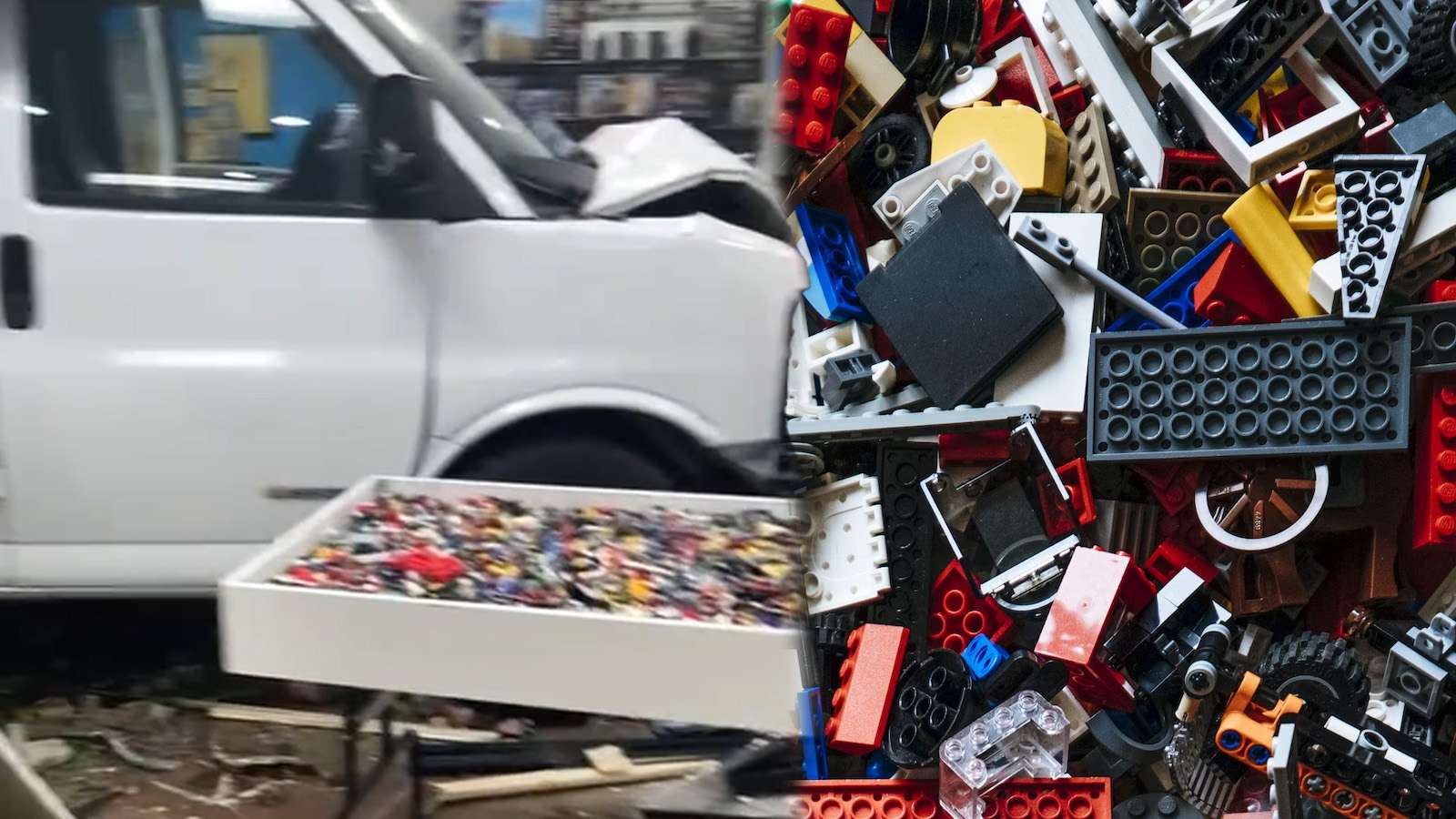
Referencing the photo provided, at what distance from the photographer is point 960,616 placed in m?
1.33

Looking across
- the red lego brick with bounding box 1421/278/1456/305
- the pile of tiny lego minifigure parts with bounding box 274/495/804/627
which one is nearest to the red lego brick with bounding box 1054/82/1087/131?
→ the red lego brick with bounding box 1421/278/1456/305

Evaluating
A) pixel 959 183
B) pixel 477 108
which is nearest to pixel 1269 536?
pixel 959 183

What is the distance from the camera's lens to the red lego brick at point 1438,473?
1.17 meters

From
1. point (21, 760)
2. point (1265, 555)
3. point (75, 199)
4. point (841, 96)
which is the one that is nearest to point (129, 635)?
point (21, 760)

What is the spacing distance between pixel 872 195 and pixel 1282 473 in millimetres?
590

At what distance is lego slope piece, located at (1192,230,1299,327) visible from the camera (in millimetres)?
1266

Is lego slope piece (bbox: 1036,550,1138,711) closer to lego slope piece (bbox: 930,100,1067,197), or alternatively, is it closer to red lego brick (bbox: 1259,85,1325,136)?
lego slope piece (bbox: 930,100,1067,197)

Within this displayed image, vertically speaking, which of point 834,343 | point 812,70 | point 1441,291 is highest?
point 812,70

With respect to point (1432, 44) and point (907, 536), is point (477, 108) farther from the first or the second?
point (1432, 44)

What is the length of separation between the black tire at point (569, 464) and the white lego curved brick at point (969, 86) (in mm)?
845

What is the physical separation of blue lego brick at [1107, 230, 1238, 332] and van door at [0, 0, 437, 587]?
0.93 meters

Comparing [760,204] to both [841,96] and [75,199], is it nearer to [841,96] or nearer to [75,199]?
[75,199]

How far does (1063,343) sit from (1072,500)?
0.19 metres

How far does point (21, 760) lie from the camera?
0.71 m
